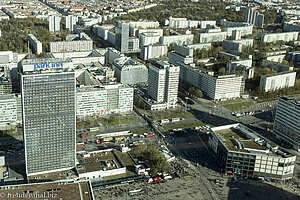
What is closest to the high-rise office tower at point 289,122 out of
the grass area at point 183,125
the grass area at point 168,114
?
the grass area at point 183,125

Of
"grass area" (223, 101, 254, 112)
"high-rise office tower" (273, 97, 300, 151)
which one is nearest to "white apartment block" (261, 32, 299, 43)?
"grass area" (223, 101, 254, 112)

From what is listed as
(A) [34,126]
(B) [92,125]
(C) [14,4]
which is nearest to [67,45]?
(B) [92,125]

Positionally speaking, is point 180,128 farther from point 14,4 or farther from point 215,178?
point 14,4

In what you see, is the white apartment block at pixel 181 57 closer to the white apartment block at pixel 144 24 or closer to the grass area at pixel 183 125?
the grass area at pixel 183 125

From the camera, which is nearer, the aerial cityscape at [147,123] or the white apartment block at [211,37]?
the aerial cityscape at [147,123]

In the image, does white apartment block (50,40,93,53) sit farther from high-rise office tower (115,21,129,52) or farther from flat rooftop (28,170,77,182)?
flat rooftop (28,170,77,182)

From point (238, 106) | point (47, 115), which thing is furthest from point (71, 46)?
point (47, 115)
